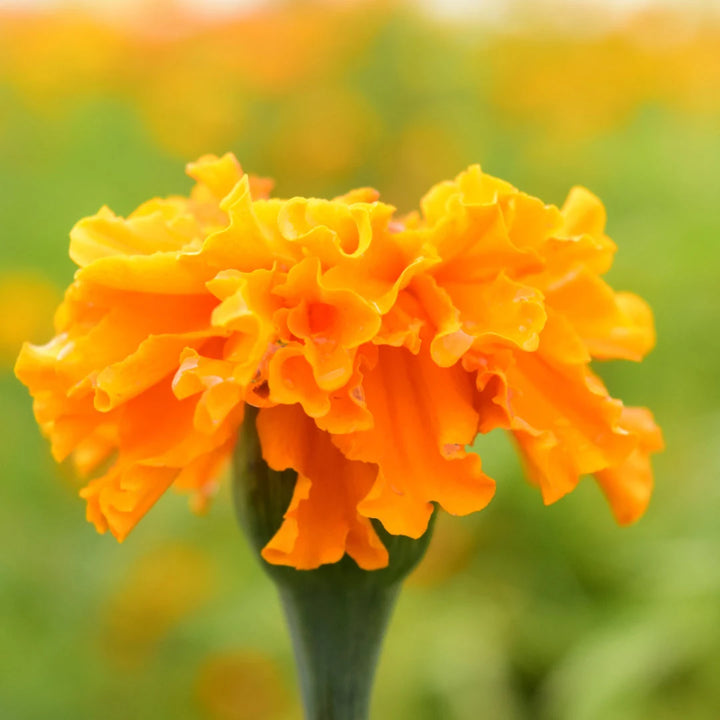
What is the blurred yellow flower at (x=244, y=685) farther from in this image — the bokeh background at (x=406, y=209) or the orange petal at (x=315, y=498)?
the orange petal at (x=315, y=498)

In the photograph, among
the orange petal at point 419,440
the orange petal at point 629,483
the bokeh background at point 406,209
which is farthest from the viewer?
the bokeh background at point 406,209

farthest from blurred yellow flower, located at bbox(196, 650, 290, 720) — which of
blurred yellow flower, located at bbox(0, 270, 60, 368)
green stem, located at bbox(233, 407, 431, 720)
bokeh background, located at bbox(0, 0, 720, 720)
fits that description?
green stem, located at bbox(233, 407, 431, 720)

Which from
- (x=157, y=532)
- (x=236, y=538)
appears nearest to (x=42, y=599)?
(x=157, y=532)

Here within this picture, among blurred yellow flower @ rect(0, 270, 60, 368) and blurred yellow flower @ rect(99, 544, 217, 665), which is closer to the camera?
blurred yellow flower @ rect(99, 544, 217, 665)

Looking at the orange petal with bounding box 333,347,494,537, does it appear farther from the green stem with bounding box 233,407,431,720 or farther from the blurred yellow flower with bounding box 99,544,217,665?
the blurred yellow flower with bounding box 99,544,217,665

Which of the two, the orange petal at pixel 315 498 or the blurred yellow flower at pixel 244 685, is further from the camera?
the blurred yellow flower at pixel 244 685

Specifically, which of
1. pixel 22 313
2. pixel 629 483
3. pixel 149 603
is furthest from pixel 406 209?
pixel 629 483

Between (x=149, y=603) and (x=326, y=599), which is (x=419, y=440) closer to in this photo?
(x=326, y=599)

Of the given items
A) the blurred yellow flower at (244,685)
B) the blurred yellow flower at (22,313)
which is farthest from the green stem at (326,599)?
the blurred yellow flower at (22,313)
